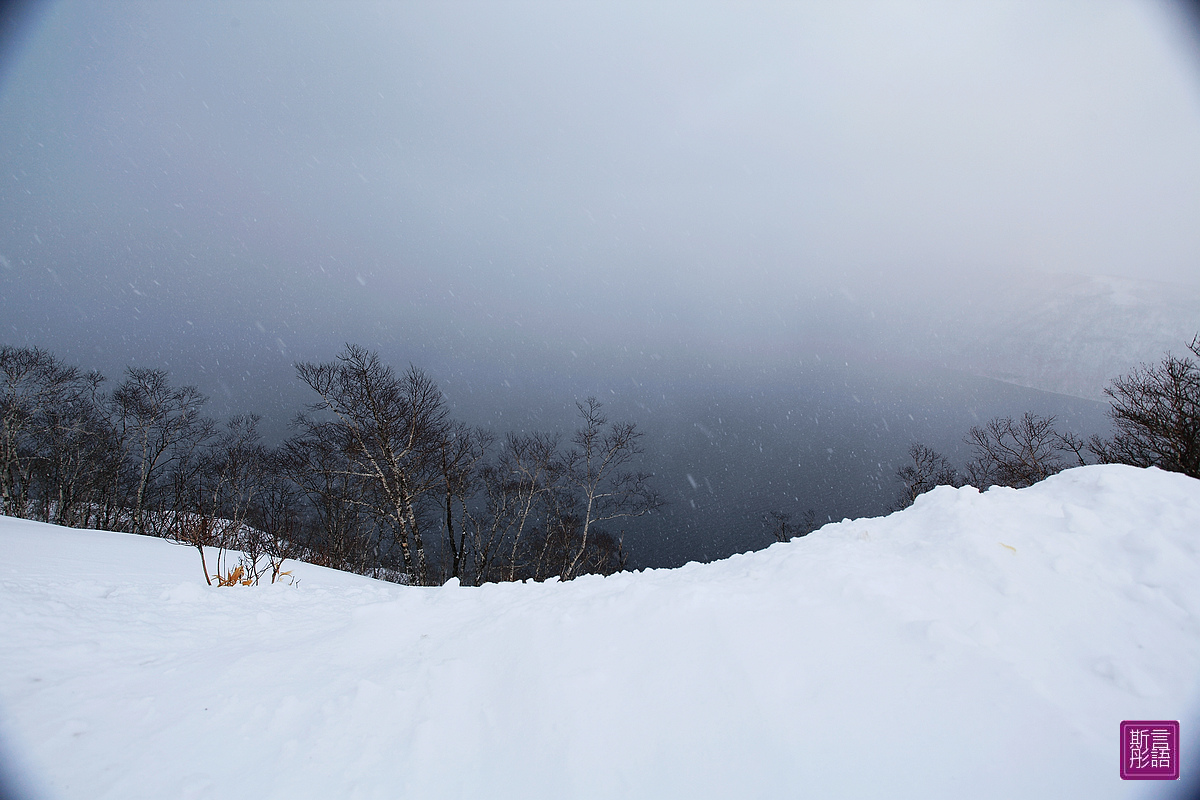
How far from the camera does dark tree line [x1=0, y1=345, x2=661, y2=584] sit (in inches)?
567

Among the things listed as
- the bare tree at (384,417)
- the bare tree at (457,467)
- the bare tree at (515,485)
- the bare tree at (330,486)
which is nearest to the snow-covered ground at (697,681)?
the bare tree at (330,486)

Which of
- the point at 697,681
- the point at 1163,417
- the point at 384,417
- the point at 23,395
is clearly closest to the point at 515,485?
the point at 384,417

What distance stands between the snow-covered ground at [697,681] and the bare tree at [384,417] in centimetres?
955

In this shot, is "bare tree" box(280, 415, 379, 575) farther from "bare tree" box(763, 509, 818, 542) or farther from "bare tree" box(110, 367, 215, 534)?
"bare tree" box(763, 509, 818, 542)

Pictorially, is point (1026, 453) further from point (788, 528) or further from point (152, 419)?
point (152, 419)

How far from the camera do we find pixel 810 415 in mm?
158250

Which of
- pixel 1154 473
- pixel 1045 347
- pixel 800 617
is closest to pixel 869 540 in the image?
pixel 800 617

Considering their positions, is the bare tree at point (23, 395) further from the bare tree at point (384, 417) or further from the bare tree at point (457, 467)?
the bare tree at point (457, 467)

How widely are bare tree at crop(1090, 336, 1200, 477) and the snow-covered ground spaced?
48.0 feet

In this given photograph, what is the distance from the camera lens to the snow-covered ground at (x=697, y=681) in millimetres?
2473

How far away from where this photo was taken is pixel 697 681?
3037 mm

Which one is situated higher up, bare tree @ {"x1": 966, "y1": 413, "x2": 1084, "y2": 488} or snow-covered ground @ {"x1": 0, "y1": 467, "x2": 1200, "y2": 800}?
bare tree @ {"x1": 966, "y1": 413, "x2": 1084, "y2": 488}

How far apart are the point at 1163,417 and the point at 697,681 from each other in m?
21.4

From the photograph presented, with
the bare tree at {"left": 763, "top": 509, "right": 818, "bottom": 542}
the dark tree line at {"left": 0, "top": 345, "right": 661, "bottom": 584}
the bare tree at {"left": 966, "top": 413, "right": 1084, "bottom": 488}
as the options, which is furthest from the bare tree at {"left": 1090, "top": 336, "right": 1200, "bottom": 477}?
the dark tree line at {"left": 0, "top": 345, "right": 661, "bottom": 584}
